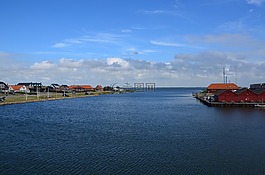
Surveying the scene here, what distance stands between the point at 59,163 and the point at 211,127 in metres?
15.4

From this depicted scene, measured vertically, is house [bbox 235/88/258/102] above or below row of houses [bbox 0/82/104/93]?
below

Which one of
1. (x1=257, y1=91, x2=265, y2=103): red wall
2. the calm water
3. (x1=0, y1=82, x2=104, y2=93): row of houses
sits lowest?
the calm water

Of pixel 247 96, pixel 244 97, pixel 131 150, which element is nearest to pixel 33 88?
pixel 244 97

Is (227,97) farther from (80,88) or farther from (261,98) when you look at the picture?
(80,88)

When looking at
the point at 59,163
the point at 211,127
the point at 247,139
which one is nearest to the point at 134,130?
the point at 211,127

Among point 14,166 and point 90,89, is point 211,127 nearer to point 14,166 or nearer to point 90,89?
point 14,166

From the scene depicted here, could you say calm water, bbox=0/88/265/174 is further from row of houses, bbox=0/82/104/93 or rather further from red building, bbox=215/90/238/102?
row of houses, bbox=0/82/104/93

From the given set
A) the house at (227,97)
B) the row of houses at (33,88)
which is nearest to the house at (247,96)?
the house at (227,97)

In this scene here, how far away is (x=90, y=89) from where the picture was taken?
136125mm

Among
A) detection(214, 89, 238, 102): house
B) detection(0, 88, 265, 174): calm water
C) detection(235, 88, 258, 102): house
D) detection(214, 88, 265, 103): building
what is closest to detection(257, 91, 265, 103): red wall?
detection(214, 88, 265, 103): building

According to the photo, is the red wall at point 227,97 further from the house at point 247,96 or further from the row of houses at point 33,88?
the row of houses at point 33,88

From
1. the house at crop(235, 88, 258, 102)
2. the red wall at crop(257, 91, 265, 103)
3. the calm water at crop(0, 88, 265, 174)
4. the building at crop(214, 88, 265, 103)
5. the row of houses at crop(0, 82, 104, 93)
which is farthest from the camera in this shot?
the row of houses at crop(0, 82, 104, 93)

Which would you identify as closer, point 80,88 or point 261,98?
point 261,98

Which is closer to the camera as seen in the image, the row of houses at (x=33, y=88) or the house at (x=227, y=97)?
the house at (x=227, y=97)
